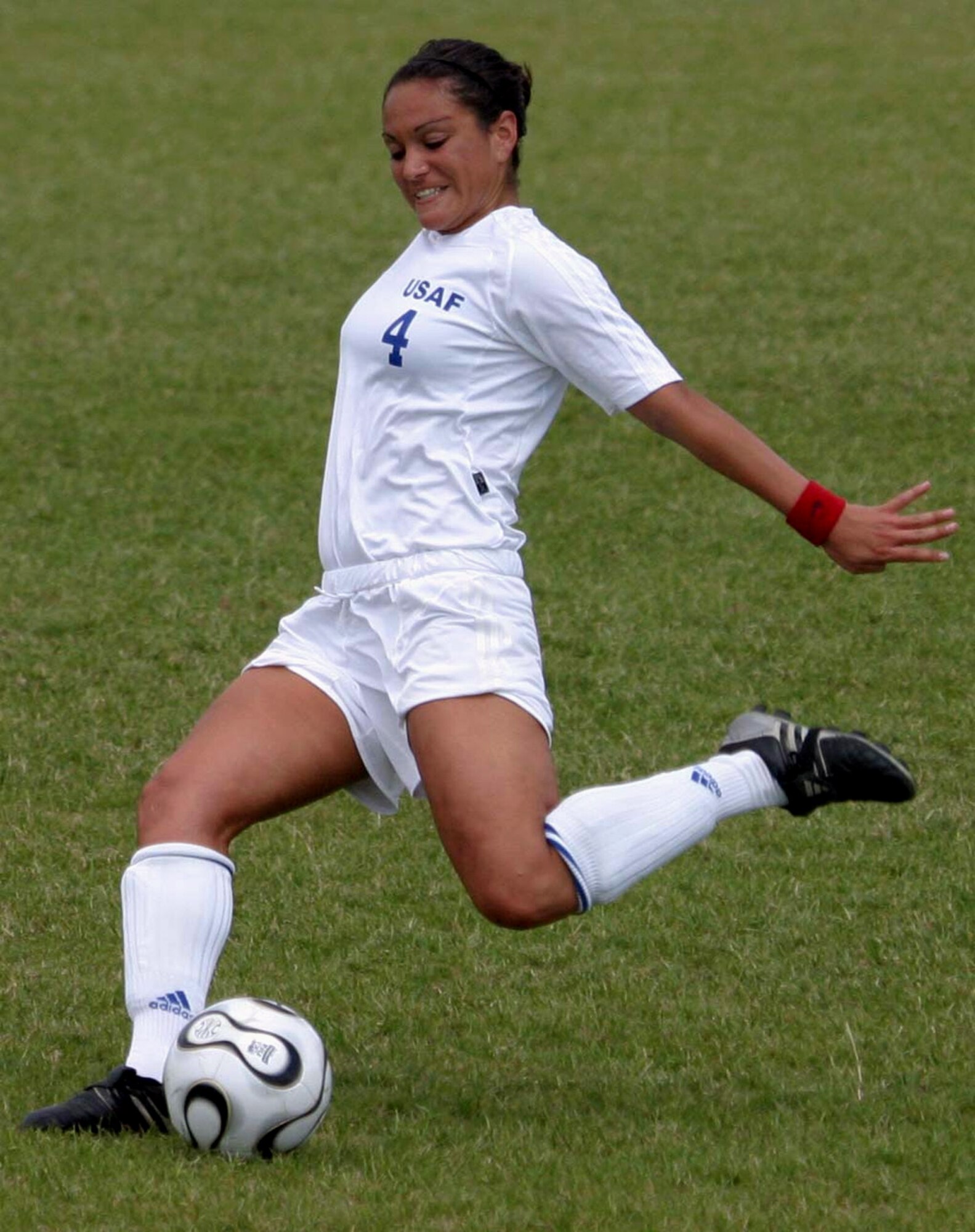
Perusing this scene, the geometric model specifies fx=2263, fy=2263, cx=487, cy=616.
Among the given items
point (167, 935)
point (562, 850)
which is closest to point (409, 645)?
point (562, 850)

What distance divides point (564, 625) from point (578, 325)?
3.90 m

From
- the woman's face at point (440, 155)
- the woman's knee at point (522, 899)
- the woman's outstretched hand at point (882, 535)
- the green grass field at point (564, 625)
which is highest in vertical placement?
the woman's face at point (440, 155)

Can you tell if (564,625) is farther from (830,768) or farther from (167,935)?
(167,935)

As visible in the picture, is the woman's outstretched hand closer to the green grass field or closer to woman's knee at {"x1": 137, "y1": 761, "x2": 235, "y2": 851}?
the green grass field

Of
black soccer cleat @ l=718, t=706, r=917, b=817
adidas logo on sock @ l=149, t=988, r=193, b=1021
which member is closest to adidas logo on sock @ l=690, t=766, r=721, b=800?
black soccer cleat @ l=718, t=706, r=917, b=817

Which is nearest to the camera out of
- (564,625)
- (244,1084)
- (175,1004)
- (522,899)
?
(244,1084)

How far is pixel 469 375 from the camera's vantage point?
4492 millimetres

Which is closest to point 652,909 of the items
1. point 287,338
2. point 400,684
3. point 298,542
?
point 400,684

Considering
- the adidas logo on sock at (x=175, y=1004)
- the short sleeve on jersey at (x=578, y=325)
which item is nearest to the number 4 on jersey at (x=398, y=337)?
the short sleeve on jersey at (x=578, y=325)

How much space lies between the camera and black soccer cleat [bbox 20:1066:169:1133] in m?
4.31

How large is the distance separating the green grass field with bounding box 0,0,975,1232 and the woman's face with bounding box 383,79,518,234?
181 cm

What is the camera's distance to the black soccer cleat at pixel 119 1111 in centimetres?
431

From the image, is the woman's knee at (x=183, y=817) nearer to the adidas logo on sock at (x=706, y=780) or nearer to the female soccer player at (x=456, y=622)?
the female soccer player at (x=456, y=622)

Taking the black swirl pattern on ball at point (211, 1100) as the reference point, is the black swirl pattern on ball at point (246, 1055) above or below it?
above
